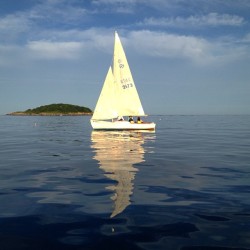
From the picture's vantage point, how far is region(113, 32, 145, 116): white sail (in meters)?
46.2

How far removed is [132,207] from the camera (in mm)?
8203

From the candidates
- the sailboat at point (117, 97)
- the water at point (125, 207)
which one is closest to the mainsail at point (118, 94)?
the sailboat at point (117, 97)

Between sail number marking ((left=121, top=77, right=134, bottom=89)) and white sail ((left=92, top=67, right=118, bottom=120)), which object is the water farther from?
sail number marking ((left=121, top=77, right=134, bottom=89))

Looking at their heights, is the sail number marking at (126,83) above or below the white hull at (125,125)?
above

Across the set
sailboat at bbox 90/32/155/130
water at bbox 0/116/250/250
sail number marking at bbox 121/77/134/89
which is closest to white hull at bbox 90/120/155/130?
sailboat at bbox 90/32/155/130

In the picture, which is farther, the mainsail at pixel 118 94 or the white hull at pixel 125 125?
the mainsail at pixel 118 94

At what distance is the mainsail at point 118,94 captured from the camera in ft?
149

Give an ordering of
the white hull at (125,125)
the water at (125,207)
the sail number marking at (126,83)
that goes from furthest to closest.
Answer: the sail number marking at (126,83), the white hull at (125,125), the water at (125,207)

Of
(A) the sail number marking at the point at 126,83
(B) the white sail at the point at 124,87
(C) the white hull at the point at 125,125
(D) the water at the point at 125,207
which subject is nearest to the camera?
(D) the water at the point at 125,207

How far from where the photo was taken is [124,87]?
153 ft

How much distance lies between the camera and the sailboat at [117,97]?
4528 centimetres

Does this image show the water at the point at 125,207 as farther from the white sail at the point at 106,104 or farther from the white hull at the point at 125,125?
the white sail at the point at 106,104

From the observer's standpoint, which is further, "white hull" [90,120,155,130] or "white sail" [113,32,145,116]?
"white sail" [113,32,145,116]

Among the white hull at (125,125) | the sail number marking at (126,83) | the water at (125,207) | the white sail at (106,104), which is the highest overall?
the sail number marking at (126,83)
